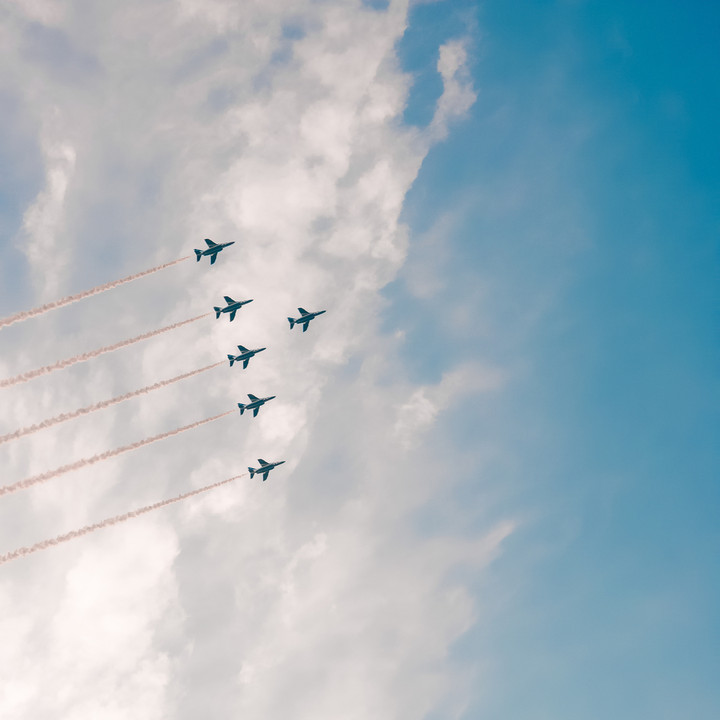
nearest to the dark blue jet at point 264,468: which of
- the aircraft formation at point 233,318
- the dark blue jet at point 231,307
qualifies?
the aircraft formation at point 233,318

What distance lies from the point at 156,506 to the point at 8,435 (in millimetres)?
32612

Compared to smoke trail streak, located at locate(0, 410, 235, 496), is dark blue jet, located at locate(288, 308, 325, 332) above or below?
above

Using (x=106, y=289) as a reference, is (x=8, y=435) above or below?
below

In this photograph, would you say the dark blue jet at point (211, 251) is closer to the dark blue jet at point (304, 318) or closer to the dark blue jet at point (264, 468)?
the dark blue jet at point (304, 318)

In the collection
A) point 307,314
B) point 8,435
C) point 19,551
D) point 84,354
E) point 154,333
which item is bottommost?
point 19,551

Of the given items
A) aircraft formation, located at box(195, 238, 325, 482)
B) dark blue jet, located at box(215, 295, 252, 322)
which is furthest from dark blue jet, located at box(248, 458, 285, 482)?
dark blue jet, located at box(215, 295, 252, 322)

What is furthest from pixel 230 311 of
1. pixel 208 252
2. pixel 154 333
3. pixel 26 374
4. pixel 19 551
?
pixel 19 551

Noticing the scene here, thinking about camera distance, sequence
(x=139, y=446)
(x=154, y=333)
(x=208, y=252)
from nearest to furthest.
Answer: (x=139, y=446) < (x=154, y=333) < (x=208, y=252)

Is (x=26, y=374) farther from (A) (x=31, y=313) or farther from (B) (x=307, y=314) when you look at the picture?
(B) (x=307, y=314)

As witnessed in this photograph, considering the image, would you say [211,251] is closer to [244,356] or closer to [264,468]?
[244,356]

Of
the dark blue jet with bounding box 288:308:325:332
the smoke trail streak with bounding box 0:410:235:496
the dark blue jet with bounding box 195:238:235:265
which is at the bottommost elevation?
the smoke trail streak with bounding box 0:410:235:496

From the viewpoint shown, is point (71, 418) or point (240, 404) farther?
point (240, 404)

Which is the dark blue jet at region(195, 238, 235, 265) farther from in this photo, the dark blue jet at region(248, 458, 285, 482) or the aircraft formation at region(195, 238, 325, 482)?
the dark blue jet at region(248, 458, 285, 482)

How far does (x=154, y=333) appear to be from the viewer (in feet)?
419
